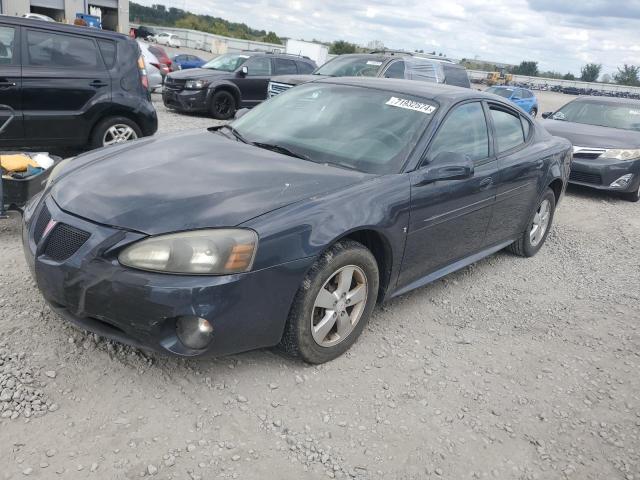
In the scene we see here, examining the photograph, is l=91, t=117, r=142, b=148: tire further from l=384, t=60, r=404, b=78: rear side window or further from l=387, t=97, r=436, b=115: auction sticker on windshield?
l=384, t=60, r=404, b=78: rear side window

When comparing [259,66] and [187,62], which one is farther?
[187,62]

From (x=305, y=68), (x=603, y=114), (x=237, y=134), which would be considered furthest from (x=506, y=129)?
(x=305, y=68)

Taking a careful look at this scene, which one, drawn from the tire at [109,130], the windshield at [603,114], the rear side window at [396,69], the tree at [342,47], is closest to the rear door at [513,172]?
the tire at [109,130]

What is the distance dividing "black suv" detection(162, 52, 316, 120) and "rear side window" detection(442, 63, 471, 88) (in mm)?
3548

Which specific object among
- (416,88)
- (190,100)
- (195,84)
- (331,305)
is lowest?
(190,100)

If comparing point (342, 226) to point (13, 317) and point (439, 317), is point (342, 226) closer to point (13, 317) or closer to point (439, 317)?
point (439, 317)

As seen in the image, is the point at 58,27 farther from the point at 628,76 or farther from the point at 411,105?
the point at 628,76

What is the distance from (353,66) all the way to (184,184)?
29.7 feet

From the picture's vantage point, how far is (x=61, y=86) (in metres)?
6.45

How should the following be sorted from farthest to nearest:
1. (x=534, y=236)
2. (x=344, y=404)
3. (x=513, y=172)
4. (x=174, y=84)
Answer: (x=174, y=84)
(x=534, y=236)
(x=513, y=172)
(x=344, y=404)

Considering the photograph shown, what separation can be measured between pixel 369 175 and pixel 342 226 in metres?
0.51

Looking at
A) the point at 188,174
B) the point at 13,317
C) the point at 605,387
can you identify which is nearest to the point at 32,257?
the point at 13,317

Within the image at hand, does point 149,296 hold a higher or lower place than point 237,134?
lower

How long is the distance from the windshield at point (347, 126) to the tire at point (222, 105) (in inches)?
358
